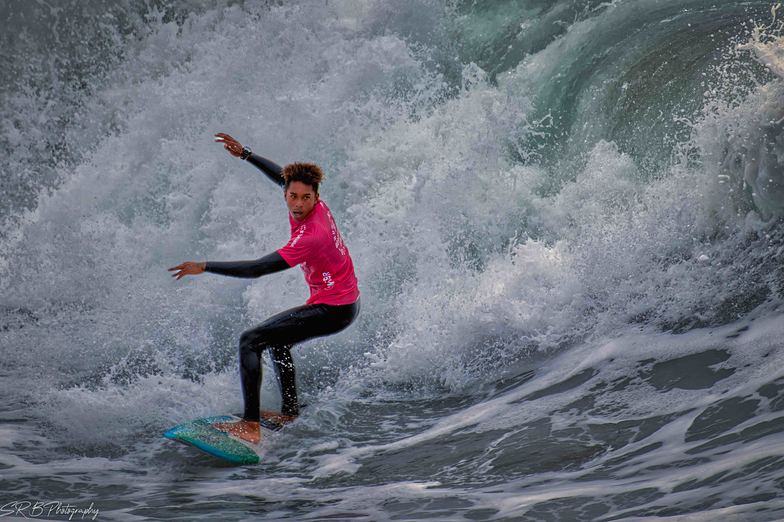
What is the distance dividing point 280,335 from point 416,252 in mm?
2899

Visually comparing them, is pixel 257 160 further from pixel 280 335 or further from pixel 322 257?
pixel 280 335

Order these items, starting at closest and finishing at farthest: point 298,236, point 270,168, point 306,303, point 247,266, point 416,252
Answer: point 247,266 → point 298,236 → point 306,303 → point 270,168 → point 416,252

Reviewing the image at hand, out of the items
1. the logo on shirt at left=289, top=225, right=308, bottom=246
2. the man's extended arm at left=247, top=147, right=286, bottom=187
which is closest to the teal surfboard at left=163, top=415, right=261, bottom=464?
the logo on shirt at left=289, top=225, right=308, bottom=246

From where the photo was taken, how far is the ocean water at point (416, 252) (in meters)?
4.45

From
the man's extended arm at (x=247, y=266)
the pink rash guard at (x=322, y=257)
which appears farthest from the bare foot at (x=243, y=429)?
the man's extended arm at (x=247, y=266)

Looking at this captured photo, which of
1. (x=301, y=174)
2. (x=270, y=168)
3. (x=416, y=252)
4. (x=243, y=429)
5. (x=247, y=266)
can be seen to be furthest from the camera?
(x=416, y=252)

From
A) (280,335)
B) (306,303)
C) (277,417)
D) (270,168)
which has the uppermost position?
(270,168)

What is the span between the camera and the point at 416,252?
7844mm

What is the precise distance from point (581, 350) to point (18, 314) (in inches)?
225

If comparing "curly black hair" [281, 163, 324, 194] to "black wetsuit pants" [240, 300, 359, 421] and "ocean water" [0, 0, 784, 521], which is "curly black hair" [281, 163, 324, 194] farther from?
"ocean water" [0, 0, 784, 521]

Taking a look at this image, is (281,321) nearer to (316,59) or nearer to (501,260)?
(501,260)

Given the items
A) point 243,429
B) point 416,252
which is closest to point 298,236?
point 243,429

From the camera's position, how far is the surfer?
4.95 metres

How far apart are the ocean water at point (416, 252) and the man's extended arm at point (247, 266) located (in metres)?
1.16
